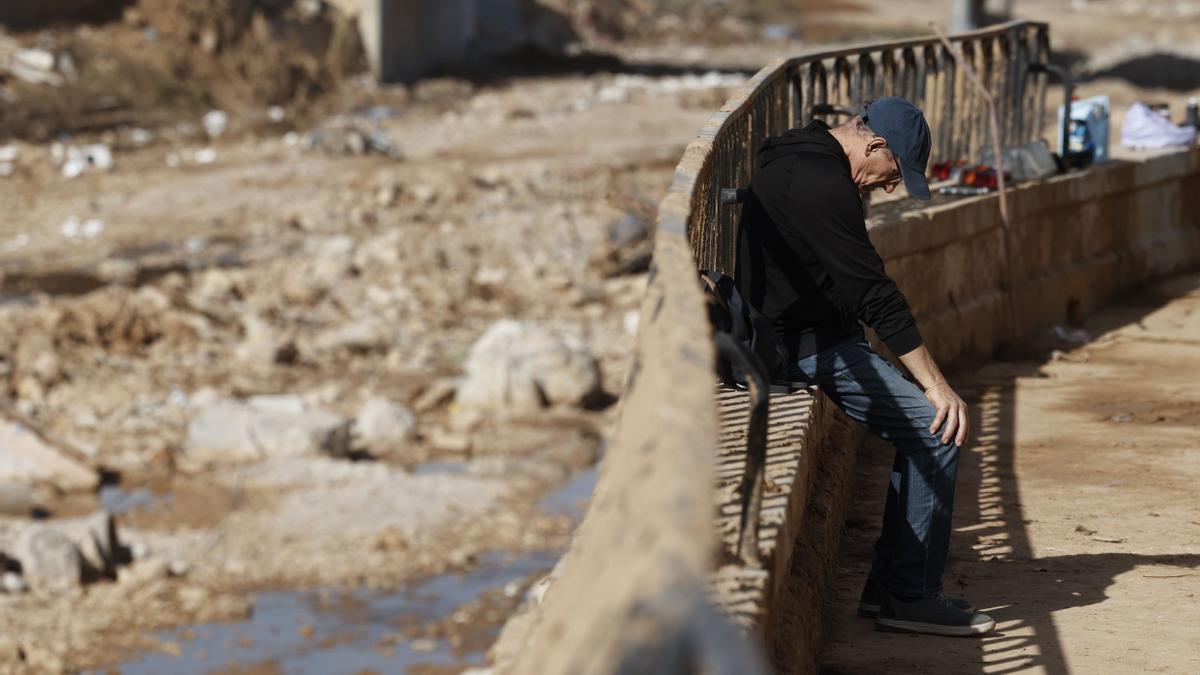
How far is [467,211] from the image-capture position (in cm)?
2083

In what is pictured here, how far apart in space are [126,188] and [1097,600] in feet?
61.8

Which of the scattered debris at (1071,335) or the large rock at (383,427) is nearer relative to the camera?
the scattered debris at (1071,335)

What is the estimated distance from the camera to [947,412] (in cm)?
468

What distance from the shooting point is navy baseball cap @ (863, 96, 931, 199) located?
4.66 meters

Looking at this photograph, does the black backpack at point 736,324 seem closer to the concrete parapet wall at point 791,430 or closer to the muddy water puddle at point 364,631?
the concrete parapet wall at point 791,430

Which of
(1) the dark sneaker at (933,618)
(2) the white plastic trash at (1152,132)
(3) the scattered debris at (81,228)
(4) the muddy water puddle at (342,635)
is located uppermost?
(2) the white plastic trash at (1152,132)

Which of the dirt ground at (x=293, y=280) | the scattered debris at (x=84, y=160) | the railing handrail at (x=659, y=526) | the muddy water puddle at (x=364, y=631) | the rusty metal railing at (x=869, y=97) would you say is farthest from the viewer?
the scattered debris at (x=84, y=160)

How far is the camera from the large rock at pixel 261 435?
13.9m

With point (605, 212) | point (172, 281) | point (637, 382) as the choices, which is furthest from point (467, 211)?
point (637, 382)

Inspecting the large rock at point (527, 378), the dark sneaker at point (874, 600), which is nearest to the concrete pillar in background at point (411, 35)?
the large rock at point (527, 378)

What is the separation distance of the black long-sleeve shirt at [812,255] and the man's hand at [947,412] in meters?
0.17

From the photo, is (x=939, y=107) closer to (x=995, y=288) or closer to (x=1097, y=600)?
(x=995, y=288)

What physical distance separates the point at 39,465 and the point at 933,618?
1031 cm

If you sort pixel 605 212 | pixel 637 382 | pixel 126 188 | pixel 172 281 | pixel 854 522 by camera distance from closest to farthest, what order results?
pixel 637 382, pixel 854 522, pixel 172 281, pixel 605 212, pixel 126 188
